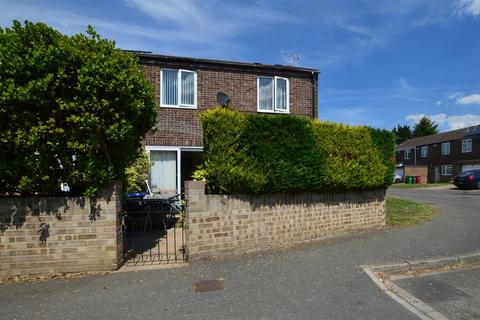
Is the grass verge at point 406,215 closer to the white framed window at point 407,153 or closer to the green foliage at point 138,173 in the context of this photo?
the green foliage at point 138,173

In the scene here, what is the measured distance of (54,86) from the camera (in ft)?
19.0

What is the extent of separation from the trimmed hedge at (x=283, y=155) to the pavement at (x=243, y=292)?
148 centimetres

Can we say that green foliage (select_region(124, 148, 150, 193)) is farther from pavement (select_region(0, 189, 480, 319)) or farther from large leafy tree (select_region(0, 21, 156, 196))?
pavement (select_region(0, 189, 480, 319))

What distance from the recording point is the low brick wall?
243 inches

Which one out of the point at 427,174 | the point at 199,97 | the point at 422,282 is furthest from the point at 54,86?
the point at 427,174

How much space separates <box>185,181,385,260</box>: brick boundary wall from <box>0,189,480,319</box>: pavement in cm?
38

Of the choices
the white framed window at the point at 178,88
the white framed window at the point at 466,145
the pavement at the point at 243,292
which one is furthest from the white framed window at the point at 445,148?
the pavement at the point at 243,292

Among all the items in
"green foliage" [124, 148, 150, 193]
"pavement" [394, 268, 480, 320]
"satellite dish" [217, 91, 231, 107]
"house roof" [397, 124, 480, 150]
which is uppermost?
"house roof" [397, 124, 480, 150]

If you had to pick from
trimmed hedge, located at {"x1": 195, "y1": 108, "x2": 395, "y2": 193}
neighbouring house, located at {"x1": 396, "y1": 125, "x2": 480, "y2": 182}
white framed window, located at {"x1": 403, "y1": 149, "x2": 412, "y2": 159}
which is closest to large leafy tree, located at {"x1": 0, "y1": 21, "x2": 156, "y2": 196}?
trimmed hedge, located at {"x1": 195, "y1": 108, "x2": 395, "y2": 193}

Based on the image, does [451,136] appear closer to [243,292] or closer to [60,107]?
[243,292]

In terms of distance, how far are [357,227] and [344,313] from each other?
538 cm

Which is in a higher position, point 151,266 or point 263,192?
point 263,192

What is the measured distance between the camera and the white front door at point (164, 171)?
1317cm

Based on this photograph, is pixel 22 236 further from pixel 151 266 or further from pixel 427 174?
pixel 427 174
